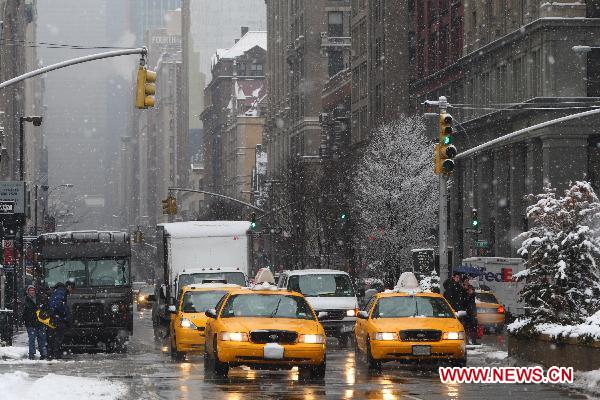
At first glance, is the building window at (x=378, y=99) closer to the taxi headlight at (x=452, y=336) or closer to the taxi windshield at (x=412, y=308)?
the taxi windshield at (x=412, y=308)

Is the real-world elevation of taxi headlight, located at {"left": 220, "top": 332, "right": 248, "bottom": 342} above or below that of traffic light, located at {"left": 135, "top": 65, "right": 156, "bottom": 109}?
below

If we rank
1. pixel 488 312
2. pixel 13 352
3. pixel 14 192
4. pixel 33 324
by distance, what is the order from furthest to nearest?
1. pixel 488 312
2. pixel 14 192
3. pixel 13 352
4. pixel 33 324

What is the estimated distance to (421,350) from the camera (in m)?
24.3

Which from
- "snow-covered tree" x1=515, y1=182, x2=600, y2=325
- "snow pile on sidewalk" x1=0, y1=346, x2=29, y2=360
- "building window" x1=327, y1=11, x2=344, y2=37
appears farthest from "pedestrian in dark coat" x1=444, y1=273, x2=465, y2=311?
"building window" x1=327, y1=11, x2=344, y2=37

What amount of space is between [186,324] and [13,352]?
207 inches

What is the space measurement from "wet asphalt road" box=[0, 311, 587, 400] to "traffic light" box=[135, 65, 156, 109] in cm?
539

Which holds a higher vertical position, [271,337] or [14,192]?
[14,192]

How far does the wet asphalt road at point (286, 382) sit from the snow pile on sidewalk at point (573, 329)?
1.23 meters

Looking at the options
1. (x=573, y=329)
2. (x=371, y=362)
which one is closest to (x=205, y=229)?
(x=371, y=362)

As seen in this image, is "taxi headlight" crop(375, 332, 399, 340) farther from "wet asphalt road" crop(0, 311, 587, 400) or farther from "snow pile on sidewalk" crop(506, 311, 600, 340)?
"snow pile on sidewalk" crop(506, 311, 600, 340)

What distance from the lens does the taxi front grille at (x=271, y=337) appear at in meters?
22.8

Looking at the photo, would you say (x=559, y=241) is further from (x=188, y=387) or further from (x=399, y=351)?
(x=188, y=387)

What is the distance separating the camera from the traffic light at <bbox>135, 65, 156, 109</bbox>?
92.0 feet

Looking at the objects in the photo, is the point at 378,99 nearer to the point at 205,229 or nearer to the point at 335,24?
the point at 335,24
